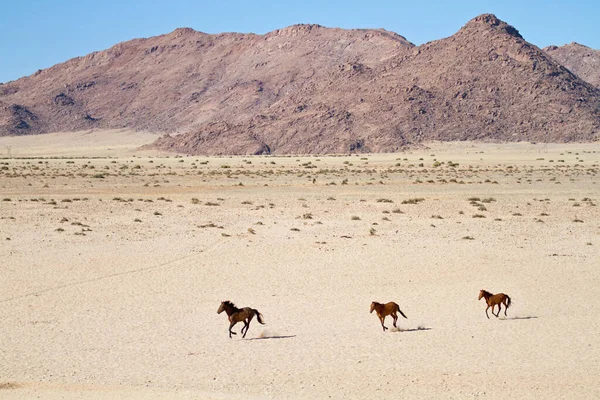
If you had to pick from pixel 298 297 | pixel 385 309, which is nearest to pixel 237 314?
pixel 385 309

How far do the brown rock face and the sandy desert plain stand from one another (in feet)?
281

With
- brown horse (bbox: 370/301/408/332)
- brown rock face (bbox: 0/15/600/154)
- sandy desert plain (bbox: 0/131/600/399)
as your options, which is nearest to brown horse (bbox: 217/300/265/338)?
sandy desert plain (bbox: 0/131/600/399)

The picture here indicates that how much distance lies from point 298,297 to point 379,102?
113406 mm

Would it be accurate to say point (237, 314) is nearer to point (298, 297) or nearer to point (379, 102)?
point (298, 297)

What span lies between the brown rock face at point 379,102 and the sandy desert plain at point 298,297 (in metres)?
85.7

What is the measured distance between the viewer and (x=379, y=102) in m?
128

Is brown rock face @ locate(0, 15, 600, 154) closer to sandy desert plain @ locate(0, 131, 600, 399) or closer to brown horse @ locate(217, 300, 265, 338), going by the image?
sandy desert plain @ locate(0, 131, 600, 399)

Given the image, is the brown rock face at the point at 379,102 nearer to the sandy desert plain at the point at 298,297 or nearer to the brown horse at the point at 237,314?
the sandy desert plain at the point at 298,297

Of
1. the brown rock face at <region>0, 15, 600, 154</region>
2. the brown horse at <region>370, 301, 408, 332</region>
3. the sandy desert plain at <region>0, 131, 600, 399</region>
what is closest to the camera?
the sandy desert plain at <region>0, 131, 600, 399</region>

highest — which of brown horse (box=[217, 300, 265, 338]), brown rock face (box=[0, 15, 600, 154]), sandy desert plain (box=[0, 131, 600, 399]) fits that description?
brown rock face (box=[0, 15, 600, 154])

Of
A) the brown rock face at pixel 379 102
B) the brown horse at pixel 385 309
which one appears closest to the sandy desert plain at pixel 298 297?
the brown horse at pixel 385 309

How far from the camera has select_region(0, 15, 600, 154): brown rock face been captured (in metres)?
121

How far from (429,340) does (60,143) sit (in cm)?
15878

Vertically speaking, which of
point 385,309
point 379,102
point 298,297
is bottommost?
point 298,297
